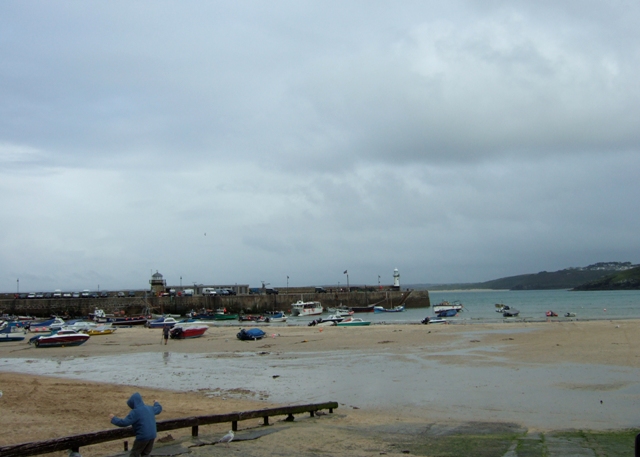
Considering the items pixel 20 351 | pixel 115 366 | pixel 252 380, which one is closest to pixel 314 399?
pixel 252 380

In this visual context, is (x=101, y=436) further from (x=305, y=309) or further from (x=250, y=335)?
(x=305, y=309)

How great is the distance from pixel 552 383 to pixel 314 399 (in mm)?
8904

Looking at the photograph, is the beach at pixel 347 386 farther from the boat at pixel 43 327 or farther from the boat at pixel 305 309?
the boat at pixel 305 309

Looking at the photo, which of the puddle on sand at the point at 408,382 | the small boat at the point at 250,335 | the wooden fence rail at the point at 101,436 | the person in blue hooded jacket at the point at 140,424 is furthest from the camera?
the small boat at the point at 250,335

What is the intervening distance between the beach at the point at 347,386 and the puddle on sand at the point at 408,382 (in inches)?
2.2

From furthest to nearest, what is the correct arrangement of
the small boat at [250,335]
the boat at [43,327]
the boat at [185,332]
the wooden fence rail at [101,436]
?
the boat at [43,327] < the boat at [185,332] < the small boat at [250,335] < the wooden fence rail at [101,436]

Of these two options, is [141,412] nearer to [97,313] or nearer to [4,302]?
[97,313]

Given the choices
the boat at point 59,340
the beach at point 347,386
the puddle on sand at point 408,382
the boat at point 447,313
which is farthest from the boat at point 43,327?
the boat at point 447,313

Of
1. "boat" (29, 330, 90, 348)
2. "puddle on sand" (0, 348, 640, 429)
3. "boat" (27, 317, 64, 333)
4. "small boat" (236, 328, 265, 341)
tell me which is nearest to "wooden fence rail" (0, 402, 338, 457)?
"puddle on sand" (0, 348, 640, 429)

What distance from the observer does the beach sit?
45.7 ft

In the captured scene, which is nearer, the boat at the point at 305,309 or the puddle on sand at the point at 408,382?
the puddle on sand at the point at 408,382

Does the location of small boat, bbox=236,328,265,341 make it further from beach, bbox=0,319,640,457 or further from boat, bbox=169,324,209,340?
boat, bbox=169,324,209,340

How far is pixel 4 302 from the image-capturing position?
313 ft

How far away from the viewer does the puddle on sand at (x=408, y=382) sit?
1619 cm
